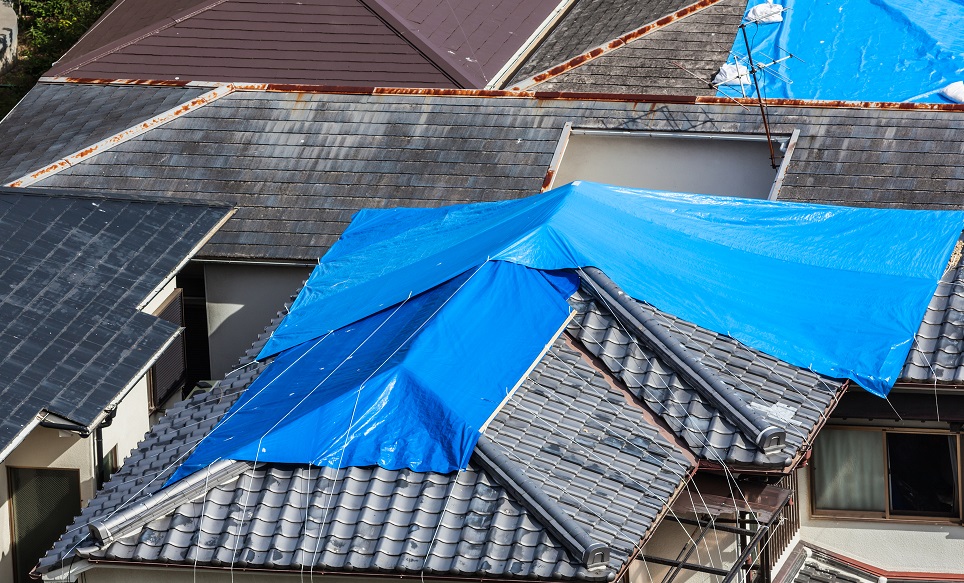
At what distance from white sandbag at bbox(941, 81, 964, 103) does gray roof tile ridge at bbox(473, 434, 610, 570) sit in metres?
14.4

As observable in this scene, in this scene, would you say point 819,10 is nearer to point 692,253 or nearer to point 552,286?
point 692,253

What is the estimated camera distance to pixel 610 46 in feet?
83.5

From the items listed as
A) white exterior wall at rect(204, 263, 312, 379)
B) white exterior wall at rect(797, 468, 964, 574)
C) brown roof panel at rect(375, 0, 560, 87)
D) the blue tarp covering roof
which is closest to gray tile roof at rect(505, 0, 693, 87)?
brown roof panel at rect(375, 0, 560, 87)

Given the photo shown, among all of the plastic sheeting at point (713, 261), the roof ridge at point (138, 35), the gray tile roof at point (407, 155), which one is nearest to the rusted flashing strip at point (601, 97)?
the gray tile roof at point (407, 155)

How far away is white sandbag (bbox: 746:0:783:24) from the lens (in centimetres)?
2469

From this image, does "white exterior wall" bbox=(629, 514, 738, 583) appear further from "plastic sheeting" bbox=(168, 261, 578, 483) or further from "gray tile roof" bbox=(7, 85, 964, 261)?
"gray tile roof" bbox=(7, 85, 964, 261)

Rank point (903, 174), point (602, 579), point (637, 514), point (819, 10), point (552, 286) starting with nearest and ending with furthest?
point (602, 579), point (637, 514), point (552, 286), point (903, 174), point (819, 10)

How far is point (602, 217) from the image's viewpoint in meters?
15.7

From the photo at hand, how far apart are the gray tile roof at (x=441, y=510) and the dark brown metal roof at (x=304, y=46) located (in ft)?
44.3

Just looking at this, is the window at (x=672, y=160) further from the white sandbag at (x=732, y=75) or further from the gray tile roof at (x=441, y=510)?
the gray tile roof at (x=441, y=510)

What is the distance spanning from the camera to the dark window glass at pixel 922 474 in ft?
47.1

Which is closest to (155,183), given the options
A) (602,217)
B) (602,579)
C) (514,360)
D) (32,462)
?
(32,462)

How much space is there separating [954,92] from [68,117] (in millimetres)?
15339

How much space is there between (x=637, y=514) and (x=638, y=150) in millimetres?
10382
